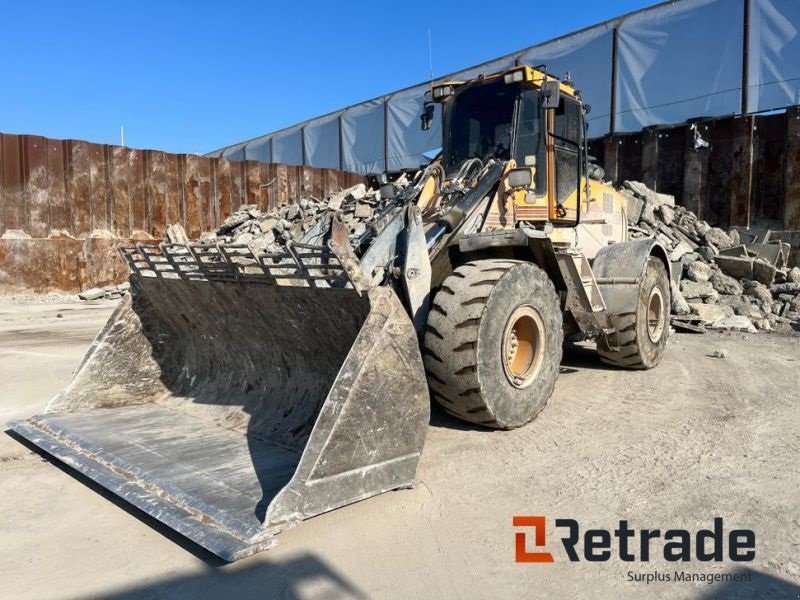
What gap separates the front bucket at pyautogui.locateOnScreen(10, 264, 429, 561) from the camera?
3117 mm

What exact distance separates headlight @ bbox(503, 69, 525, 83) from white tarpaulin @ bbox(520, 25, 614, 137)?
457 inches

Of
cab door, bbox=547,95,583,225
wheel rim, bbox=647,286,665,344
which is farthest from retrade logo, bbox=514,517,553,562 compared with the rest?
wheel rim, bbox=647,286,665,344

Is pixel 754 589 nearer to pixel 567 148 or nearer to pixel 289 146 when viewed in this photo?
pixel 567 148

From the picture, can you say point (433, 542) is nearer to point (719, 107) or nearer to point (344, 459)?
point (344, 459)

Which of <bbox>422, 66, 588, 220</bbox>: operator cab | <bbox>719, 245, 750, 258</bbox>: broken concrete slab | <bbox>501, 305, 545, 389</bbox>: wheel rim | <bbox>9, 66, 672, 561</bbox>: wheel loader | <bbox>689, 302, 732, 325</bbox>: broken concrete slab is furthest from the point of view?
<bbox>719, 245, 750, 258</bbox>: broken concrete slab

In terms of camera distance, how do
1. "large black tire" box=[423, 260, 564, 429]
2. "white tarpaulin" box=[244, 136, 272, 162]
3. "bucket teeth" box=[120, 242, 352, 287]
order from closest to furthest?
A: "bucket teeth" box=[120, 242, 352, 287] → "large black tire" box=[423, 260, 564, 429] → "white tarpaulin" box=[244, 136, 272, 162]

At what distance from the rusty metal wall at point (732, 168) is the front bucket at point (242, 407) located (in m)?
12.5

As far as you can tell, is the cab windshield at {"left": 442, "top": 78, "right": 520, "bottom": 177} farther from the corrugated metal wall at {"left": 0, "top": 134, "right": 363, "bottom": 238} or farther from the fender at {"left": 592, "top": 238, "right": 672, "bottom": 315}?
the corrugated metal wall at {"left": 0, "top": 134, "right": 363, "bottom": 238}

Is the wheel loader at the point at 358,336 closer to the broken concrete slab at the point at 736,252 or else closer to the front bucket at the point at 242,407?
the front bucket at the point at 242,407

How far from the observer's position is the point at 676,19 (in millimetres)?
15039

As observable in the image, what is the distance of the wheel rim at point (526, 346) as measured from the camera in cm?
470

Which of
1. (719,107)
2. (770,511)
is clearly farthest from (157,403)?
(719,107)

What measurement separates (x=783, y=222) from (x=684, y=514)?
12.1m

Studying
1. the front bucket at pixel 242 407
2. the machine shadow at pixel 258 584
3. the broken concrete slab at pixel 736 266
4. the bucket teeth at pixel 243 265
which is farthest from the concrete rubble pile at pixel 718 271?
the machine shadow at pixel 258 584
